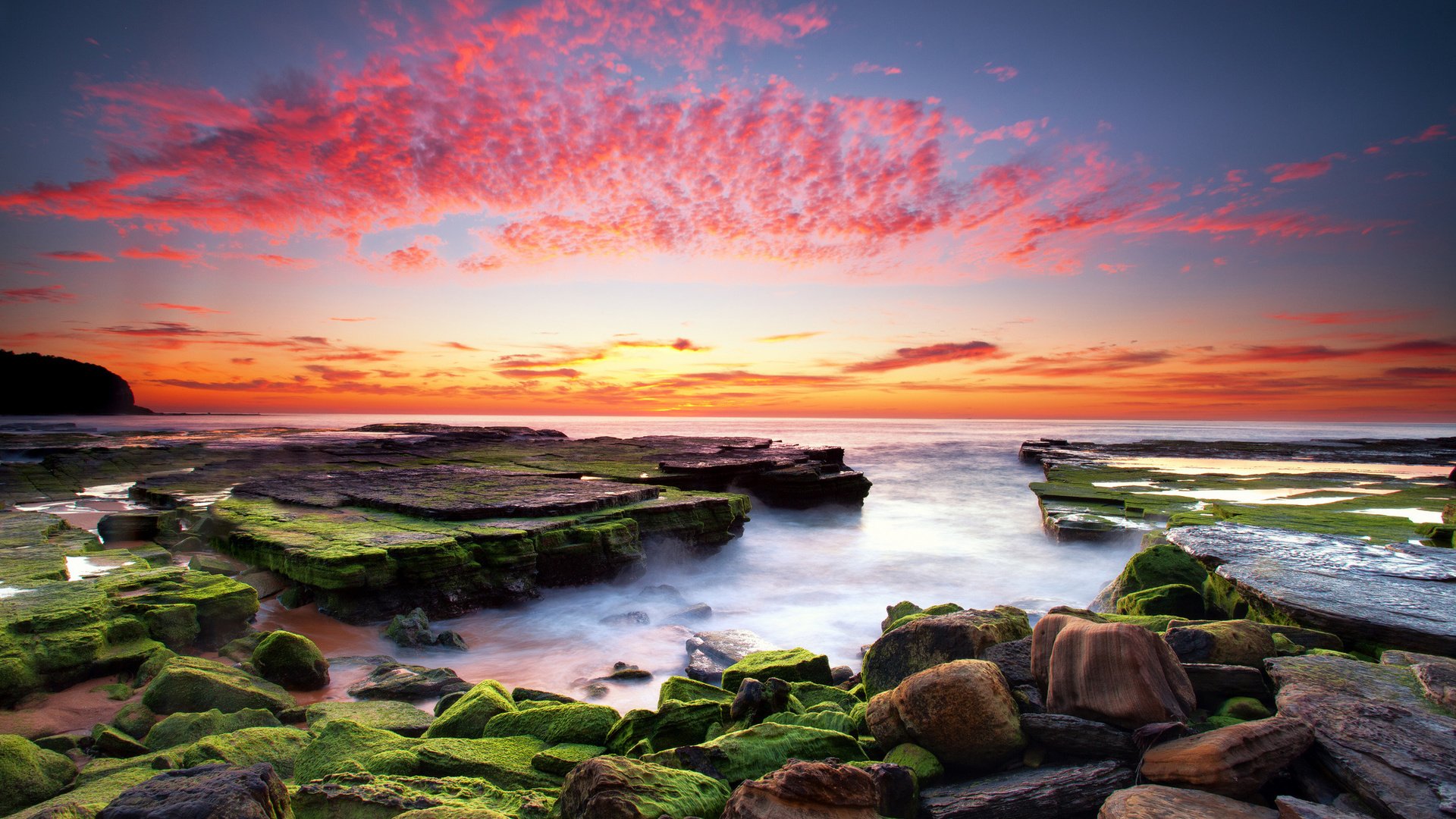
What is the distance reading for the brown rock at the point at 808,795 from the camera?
6.83 ft

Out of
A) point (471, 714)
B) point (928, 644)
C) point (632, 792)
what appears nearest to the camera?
point (632, 792)

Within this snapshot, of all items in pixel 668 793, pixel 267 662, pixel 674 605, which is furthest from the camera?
pixel 674 605

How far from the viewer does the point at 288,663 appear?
4219mm

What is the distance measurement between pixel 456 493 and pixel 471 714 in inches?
257

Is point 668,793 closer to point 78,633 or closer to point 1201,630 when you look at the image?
point 1201,630

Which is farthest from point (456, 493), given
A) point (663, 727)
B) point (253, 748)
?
point (663, 727)

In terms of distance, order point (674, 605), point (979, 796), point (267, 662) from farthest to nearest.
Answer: point (674, 605) < point (267, 662) < point (979, 796)

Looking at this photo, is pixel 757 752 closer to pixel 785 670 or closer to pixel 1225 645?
pixel 785 670

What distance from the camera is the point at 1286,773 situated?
2.32 m

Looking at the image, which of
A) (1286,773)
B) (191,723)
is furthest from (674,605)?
(1286,773)

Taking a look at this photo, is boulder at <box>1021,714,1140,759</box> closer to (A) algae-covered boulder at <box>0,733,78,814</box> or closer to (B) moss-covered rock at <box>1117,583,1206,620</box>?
(B) moss-covered rock at <box>1117,583,1206,620</box>

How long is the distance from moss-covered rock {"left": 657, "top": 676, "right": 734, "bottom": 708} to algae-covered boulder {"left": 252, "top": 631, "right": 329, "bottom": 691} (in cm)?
252

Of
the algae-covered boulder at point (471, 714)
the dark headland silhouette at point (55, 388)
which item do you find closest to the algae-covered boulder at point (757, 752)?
the algae-covered boulder at point (471, 714)

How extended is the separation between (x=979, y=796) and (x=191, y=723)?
373cm
